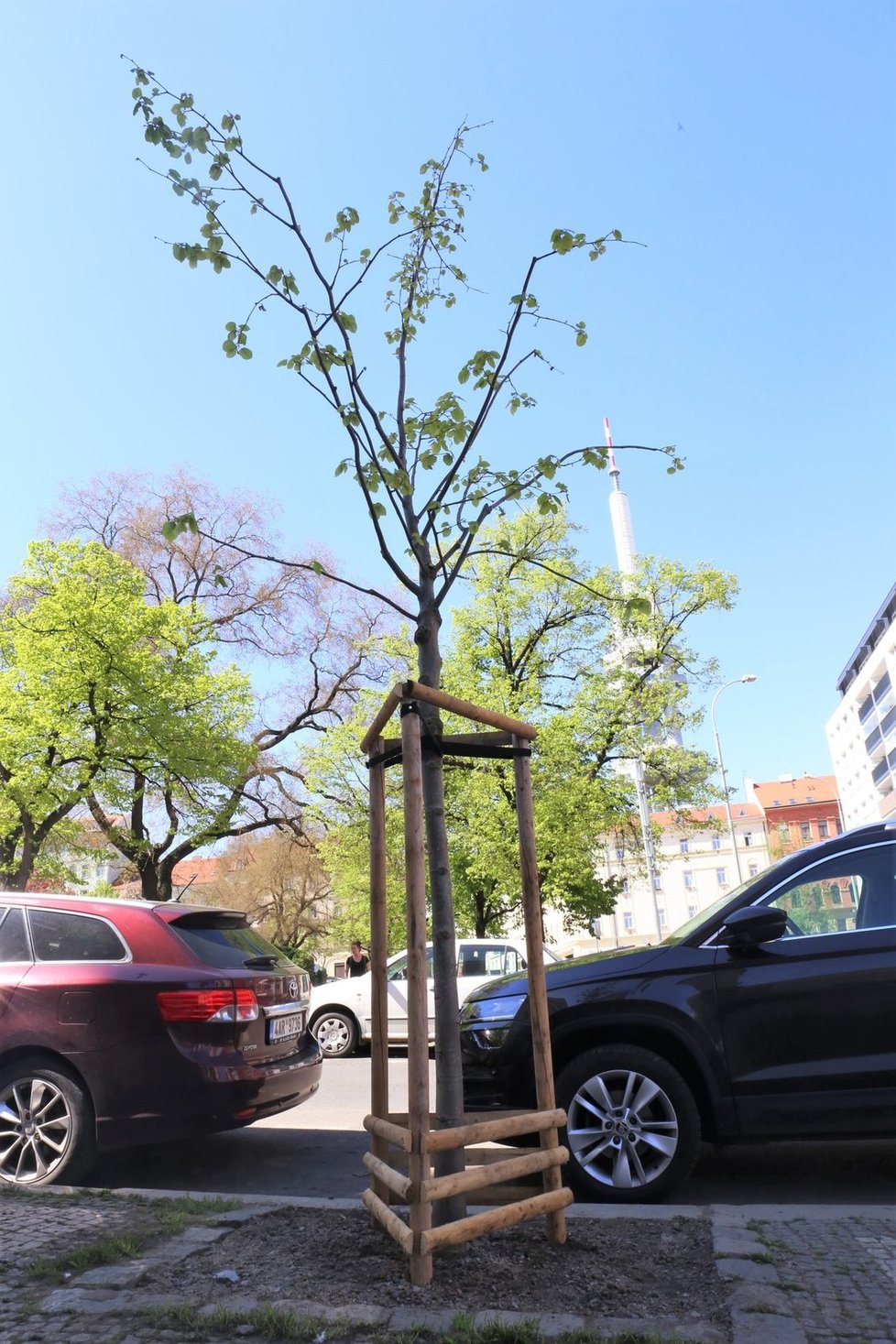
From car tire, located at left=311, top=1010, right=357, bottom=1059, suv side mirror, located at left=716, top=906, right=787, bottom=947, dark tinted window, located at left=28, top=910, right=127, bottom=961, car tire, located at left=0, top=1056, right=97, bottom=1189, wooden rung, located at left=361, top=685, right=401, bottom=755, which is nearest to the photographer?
wooden rung, located at left=361, top=685, right=401, bottom=755

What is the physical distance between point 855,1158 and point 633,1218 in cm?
225

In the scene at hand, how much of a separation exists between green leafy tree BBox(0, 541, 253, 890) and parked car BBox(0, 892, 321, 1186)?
53.4 ft

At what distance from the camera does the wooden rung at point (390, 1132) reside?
11.6ft

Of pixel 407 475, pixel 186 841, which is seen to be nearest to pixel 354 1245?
pixel 407 475

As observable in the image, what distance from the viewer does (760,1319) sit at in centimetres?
298

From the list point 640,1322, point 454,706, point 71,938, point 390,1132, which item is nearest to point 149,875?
point 71,938

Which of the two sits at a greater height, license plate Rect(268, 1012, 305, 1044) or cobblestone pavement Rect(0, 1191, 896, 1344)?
license plate Rect(268, 1012, 305, 1044)

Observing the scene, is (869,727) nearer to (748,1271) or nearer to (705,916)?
(705,916)

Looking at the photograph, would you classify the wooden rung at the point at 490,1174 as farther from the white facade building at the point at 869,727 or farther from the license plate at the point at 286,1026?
the white facade building at the point at 869,727

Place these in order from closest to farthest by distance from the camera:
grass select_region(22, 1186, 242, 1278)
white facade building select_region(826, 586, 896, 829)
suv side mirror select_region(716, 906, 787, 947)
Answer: grass select_region(22, 1186, 242, 1278) → suv side mirror select_region(716, 906, 787, 947) → white facade building select_region(826, 586, 896, 829)

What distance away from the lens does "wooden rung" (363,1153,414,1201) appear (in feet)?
11.1

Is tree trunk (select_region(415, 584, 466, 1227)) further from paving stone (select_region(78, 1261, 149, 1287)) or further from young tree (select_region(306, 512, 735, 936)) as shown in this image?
young tree (select_region(306, 512, 735, 936))

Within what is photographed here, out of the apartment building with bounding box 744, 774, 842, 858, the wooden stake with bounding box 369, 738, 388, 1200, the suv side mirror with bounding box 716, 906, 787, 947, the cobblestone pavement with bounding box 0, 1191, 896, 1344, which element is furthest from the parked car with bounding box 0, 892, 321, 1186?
the apartment building with bounding box 744, 774, 842, 858

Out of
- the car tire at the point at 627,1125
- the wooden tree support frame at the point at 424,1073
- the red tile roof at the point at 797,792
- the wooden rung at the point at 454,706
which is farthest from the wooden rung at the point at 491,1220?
the red tile roof at the point at 797,792
